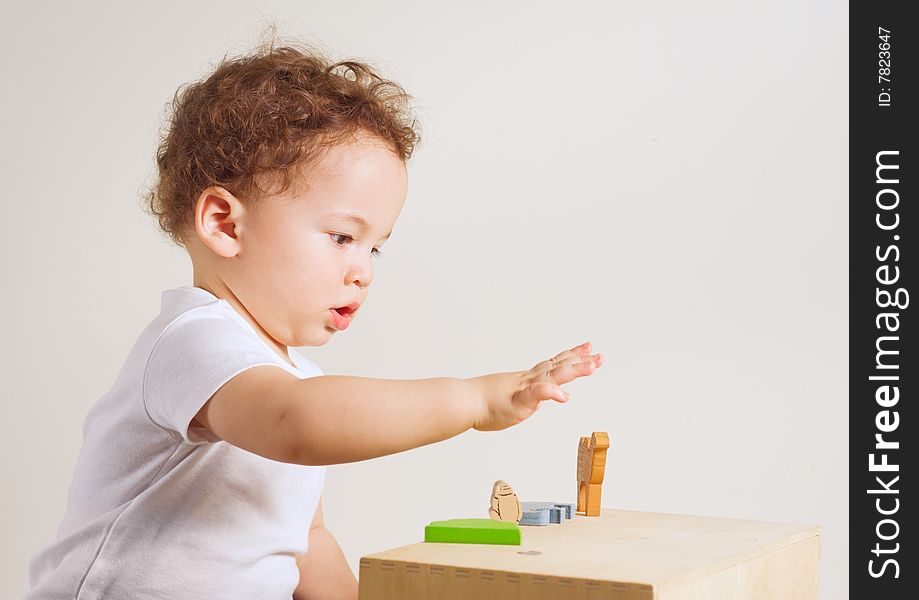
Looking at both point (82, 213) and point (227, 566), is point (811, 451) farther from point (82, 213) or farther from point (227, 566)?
point (82, 213)

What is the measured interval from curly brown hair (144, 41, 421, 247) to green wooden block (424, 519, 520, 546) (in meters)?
0.26

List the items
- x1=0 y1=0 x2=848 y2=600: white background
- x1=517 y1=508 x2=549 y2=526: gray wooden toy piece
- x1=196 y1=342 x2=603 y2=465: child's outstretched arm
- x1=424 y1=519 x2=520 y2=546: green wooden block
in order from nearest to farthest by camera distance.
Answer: x1=196 y1=342 x2=603 y2=465: child's outstretched arm
x1=424 y1=519 x2=520 y2=546: green wooden block
x1=517 y1=508 x2=549 y2=526: gray wooden toy piece
x1=0 y1=0 x2=848 y2=600: white background

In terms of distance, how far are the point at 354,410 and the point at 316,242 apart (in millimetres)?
223

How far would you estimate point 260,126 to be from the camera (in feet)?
2.67

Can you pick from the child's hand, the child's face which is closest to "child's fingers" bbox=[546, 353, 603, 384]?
the child's hand

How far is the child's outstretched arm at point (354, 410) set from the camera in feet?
1.92

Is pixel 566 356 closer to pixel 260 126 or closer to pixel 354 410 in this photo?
pixel 354 410

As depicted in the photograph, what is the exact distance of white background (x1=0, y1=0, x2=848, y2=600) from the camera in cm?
145

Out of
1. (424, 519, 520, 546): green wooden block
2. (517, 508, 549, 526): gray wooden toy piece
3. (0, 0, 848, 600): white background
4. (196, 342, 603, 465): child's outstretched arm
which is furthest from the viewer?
(0, 0, 848, 600): white background

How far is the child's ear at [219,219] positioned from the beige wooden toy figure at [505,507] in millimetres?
266

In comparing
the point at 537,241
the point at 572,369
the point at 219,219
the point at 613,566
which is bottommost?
the point at 613,566

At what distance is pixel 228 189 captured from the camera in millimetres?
802

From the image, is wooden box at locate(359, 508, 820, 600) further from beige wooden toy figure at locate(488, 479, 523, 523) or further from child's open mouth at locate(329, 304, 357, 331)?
child's open mouth at locate(329, 304, 357, 331)

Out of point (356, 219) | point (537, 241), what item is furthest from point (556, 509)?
point (537, 241)
